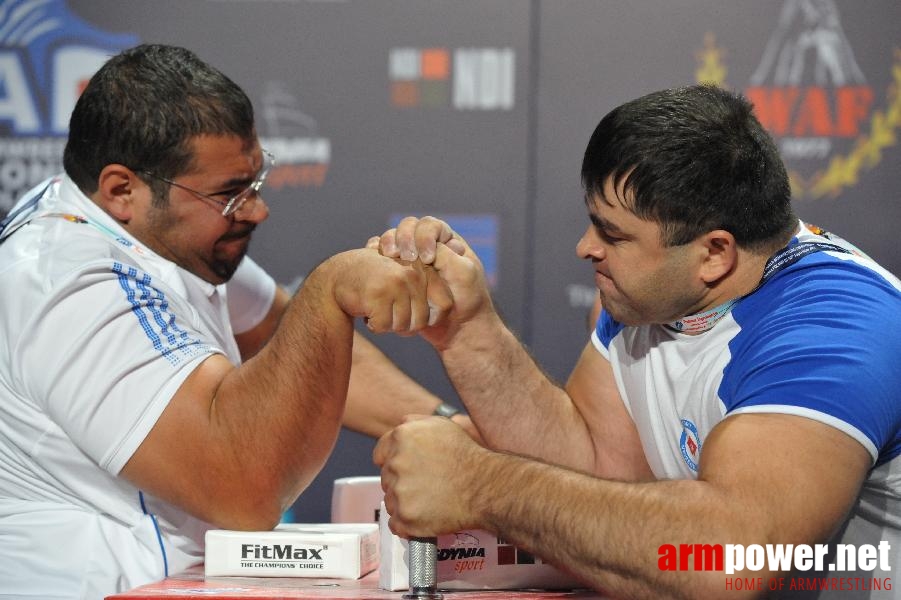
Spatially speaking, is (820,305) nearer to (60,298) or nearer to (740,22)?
(60,298)

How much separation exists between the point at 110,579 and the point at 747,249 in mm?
1260

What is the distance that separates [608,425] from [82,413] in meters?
1.00

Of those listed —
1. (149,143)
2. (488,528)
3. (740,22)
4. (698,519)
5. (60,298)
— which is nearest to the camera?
(698,519)

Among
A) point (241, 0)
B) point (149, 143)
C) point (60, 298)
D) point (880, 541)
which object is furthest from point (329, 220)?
point (880, 541)

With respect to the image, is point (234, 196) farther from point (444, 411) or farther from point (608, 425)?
point (608, 425)

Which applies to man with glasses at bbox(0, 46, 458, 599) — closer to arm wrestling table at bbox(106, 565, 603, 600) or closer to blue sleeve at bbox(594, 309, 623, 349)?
arm wrestling table at bbox(106, 565, 603, 600)

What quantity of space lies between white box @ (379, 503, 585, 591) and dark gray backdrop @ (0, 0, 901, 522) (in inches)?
85.9

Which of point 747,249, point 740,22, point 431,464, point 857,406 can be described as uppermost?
point 740,22

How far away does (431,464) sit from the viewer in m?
1.61

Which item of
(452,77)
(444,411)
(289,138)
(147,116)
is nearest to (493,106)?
(452,77)

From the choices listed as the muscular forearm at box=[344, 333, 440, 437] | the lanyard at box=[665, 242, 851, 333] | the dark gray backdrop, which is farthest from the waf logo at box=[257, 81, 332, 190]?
the lanyard at box=[665, 242, 851, 333]

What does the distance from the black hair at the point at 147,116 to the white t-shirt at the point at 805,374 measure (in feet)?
3.41

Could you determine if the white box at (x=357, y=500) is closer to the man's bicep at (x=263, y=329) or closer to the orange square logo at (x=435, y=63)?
the man's bicep at (x=263, y=329)

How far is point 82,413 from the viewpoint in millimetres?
1854
